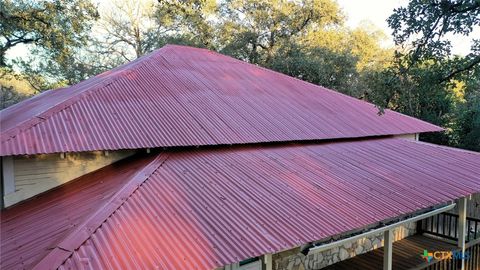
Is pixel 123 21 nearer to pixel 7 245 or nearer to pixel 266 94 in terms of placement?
pixel 266 94

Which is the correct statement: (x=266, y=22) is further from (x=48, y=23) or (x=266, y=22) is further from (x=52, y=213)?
(x=52, y=213)

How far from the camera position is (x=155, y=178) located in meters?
5.48

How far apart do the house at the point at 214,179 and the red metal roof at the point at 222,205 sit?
2 centimetres

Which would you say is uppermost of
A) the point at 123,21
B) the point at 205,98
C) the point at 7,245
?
the point at 123,21

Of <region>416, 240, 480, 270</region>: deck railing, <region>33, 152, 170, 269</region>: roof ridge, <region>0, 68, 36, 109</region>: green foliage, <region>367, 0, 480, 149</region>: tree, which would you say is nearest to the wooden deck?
<region>416, 240, 480, 270</region>: deck railing

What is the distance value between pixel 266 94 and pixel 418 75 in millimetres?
3694

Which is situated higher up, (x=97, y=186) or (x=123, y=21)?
(x=123, y=21)

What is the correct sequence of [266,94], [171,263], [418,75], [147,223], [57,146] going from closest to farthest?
[171,263] → [147,223] → [57,146] → [418,75] → [266,94]

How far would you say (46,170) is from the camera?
6.36 meters

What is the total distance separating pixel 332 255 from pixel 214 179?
4.67 meters

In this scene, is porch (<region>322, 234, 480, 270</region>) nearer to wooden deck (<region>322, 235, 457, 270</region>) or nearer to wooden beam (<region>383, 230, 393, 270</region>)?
wooden deck (<region>322, 235, 457, 270</region>)

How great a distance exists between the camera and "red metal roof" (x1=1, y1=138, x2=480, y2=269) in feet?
12.7

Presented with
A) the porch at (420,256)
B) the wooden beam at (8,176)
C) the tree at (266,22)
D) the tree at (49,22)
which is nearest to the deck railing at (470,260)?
the porch at (420,256)

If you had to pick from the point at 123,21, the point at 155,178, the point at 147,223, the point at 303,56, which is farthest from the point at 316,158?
the point at 123,21
